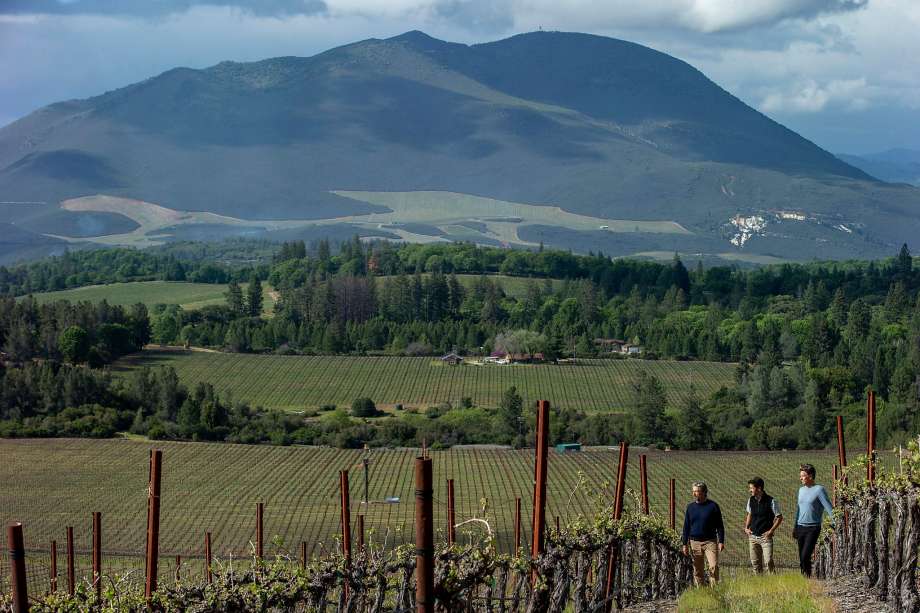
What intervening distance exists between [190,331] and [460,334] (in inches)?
897

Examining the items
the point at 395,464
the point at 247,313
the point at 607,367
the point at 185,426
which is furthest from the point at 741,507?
the point at 247,313

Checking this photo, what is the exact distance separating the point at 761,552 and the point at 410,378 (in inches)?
3220

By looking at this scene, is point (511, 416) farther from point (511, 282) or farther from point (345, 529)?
point (511, 282)

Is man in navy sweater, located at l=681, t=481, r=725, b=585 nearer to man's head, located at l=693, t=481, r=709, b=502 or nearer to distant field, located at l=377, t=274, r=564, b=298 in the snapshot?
man's head, located at l=693, t=481, r=709, b=502

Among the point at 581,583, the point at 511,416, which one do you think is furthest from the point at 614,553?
the point at 511,416

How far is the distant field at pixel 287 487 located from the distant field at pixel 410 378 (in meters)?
17.2

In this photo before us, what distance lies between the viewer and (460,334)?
11819 centimetres

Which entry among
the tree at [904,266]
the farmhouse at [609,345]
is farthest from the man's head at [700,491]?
the tree at [904,266]

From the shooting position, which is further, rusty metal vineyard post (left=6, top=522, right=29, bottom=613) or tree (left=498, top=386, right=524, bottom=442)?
tree (left=498, top=386, right=524, bottom=442)

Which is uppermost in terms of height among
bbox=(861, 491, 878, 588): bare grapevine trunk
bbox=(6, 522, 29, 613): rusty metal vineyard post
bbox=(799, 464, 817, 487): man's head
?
bbox=(6, 522, 29, 613): rusty metal vineyard post

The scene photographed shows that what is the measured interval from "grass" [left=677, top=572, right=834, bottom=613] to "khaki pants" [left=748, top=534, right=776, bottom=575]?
121 centimetres

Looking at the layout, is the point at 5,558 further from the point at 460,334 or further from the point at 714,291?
the point at 714,291

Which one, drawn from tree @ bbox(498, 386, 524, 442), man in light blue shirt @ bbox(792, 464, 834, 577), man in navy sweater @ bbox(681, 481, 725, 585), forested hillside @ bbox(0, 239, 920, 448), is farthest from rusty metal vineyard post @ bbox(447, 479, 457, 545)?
tree @ bbox(498, 386, 524, 442)

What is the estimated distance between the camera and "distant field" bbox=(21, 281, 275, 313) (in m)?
151
